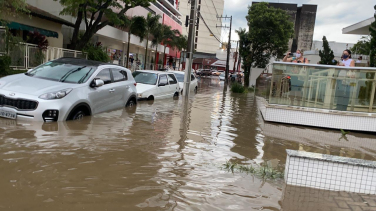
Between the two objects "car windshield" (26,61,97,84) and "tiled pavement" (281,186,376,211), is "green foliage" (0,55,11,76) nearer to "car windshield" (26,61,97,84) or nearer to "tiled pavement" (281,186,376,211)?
"car windshield" (26,61,97,84)

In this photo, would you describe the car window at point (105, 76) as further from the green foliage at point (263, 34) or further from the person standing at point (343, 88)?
the green foliage at point (263, 34)

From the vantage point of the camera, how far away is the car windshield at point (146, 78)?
1334 cm

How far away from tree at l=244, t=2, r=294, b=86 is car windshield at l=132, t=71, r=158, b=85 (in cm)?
2287

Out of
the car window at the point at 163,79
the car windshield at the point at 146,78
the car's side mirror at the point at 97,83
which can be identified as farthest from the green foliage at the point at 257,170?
the car window at the point at 163,79

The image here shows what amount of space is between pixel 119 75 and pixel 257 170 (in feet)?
18.8

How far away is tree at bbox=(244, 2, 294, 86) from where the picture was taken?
33.6m

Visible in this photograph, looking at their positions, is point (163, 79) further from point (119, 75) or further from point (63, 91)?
point (63, 91)

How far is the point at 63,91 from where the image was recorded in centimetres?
673

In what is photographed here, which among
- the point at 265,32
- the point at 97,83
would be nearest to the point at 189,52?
the point at 97,83

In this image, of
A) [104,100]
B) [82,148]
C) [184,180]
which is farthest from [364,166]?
[104,100]

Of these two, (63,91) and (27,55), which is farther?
(27,55)

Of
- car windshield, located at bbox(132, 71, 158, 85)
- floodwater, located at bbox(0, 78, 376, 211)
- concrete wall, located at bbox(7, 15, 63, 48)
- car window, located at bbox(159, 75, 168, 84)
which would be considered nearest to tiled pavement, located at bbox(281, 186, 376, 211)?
floodwater, located at bbox(0, 78, 376, 211)

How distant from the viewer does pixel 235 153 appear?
609cm

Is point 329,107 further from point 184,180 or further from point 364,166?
point 184,180
